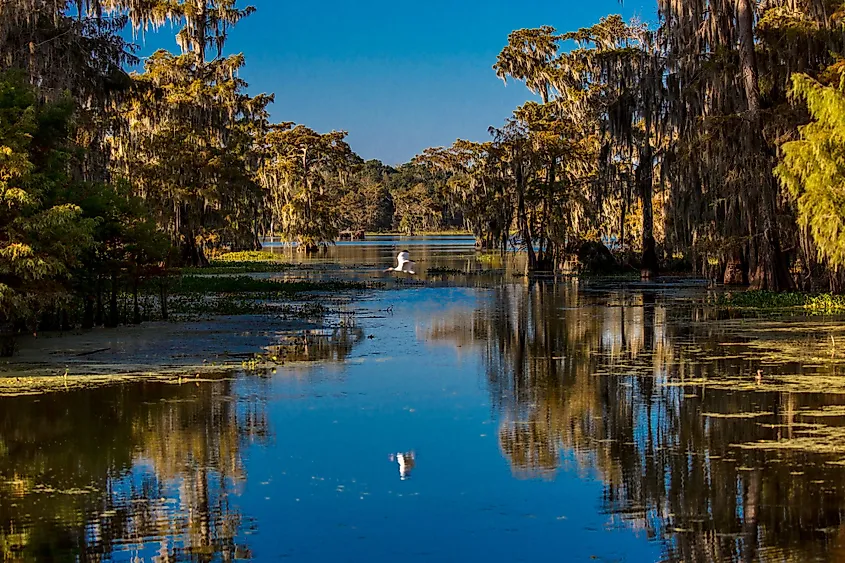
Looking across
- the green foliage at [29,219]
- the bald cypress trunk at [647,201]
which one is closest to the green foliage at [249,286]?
the bald cypress trunk at [647,201]

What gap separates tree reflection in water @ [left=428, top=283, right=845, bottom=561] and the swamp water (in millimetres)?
30

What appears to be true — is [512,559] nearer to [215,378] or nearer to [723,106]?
[215,378]

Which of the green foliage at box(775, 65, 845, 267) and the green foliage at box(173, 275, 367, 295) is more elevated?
the green foliage at box(775, 65, 845, 267)

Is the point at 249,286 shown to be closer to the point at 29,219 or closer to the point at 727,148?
the point at 727,148

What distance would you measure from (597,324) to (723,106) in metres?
10.6

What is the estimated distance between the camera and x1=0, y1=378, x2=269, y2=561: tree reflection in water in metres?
6.63

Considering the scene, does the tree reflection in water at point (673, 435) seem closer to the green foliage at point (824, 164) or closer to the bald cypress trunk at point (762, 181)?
the green foliage at point (824, 164)

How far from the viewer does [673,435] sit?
31.6 feet

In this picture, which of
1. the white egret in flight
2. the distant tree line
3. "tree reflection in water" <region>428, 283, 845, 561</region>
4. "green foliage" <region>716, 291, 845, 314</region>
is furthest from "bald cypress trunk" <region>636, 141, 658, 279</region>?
"tree reflection in water" <region>428, 283, 845, 561</region>

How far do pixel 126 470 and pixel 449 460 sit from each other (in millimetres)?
2854

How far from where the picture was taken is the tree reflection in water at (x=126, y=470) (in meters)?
6.63

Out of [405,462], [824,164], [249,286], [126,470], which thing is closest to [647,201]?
[249,286]

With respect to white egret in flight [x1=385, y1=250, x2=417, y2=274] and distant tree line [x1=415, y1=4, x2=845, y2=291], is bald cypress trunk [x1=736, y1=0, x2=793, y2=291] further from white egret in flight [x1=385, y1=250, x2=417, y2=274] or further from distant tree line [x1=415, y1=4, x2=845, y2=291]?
white egret in flight [x1=385, y1=250, x2=417, y2=274]

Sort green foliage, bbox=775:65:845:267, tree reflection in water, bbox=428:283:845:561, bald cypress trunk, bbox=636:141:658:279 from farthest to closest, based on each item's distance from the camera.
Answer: bald cypress trunk, bbox=636:141:658:279 < green foliage, bbox=775:65:845:267 < tree reflection in water, bbox=428:283:845:561
